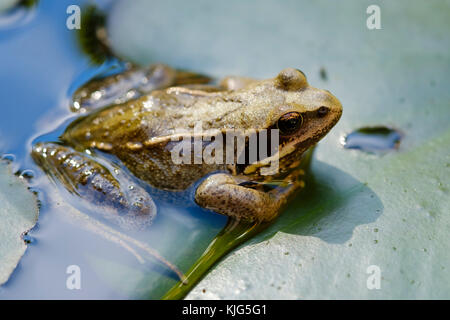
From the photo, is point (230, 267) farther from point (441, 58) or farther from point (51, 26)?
point (51, 26)

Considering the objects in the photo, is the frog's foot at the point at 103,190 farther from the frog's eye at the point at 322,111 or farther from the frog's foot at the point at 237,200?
the frog's eye at the point at 322,111

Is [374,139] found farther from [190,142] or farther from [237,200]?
[190,142]

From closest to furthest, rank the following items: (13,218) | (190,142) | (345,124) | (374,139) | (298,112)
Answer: (13,218), (298,112), (190,142), (374,139), (345,124)

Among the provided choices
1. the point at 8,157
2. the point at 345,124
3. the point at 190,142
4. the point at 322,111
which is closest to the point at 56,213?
the point at 8,157

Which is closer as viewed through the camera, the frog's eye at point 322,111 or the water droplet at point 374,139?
the frog's eye at point 322,111

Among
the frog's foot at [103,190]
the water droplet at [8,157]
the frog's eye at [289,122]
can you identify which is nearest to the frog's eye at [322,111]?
the frog's eye at [289,122]

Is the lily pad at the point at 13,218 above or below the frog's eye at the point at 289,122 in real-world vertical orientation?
below

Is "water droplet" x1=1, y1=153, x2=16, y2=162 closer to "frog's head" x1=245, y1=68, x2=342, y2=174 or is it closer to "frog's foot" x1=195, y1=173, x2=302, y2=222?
"frog's foot" x1=195, y1=173, x2=302, y2=222
